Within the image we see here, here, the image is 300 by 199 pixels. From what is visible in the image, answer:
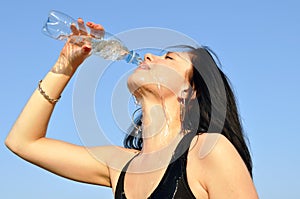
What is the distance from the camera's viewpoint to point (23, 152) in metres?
4.39

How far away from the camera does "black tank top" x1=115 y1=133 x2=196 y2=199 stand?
3.63 m

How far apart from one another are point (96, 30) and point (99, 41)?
1.11ft

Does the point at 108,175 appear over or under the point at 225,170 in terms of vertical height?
under

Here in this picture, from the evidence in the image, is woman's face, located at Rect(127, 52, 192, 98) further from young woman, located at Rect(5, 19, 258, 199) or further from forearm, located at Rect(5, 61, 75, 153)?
forearm, located at Rect(5, 61, 75, 153)

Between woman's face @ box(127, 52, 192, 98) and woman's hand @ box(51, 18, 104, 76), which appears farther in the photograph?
woman's hand @ box(51, 18, 104, 76)

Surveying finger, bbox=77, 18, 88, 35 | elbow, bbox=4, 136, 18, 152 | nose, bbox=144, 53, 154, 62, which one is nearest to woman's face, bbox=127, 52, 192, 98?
nose, bbox=144, 53, 154, 62

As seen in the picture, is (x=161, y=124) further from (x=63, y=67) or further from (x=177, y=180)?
(x=63, y=67)

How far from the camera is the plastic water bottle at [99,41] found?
15.0 ft

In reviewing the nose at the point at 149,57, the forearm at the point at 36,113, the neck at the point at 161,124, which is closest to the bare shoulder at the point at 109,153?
the neck at the point at 161,124

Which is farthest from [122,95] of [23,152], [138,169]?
[23,152]

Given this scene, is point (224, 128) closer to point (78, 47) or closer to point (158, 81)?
point (158, 81)

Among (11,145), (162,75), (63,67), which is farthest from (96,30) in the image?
(11,145)

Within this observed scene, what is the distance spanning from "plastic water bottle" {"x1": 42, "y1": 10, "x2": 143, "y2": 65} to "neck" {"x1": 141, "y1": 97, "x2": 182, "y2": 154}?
0.53m

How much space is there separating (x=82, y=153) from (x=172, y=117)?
0.80 meters
